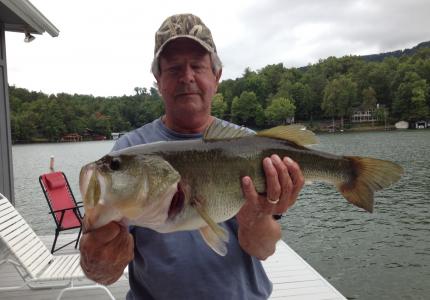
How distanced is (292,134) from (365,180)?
49 centimetres

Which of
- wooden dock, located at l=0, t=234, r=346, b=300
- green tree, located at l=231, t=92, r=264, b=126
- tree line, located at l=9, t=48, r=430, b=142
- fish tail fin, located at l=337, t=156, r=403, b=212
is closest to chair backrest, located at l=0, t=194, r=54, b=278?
wooden dock, located at l=0, t=234, r=346, b=300

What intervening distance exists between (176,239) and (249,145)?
65cm

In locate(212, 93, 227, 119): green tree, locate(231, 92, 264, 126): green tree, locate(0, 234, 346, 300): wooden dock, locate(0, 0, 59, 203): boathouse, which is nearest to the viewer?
locate(0, 234, 346, 300): wooden dock

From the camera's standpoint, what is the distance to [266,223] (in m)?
2.23

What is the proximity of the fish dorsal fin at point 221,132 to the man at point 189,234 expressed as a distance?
0.22 metres

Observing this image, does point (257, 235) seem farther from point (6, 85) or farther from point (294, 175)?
point (6, 85)

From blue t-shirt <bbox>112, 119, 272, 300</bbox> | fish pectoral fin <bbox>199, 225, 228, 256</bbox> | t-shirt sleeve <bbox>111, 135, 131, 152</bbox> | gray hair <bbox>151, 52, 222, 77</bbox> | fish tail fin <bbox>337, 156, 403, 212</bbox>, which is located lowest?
blue t-shirt <bbox>112, 119, 272, 300</bbox>

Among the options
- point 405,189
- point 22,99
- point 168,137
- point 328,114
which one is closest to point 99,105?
point 22,99

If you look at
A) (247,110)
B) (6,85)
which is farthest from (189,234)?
(247,110)

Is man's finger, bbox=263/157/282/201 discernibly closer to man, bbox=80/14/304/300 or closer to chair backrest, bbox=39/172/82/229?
man, bbox=80/14/304/300

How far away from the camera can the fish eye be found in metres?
1.72

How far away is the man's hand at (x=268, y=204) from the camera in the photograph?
79.6 inches

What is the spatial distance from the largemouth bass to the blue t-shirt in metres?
0.31

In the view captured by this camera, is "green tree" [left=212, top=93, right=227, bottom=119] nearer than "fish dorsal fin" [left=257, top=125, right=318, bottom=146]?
No
